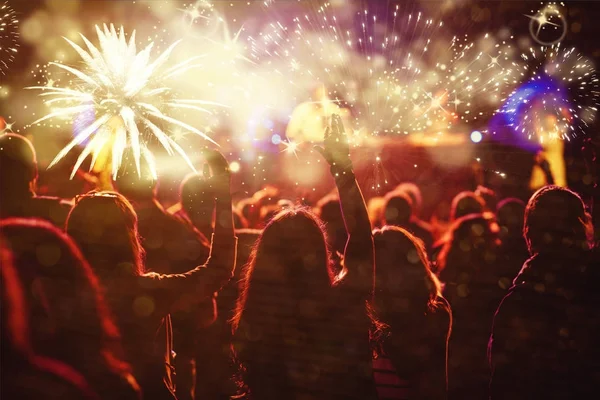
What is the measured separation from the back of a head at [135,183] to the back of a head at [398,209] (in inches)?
99.3

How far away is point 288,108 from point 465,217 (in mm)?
2076

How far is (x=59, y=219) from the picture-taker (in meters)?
3.15

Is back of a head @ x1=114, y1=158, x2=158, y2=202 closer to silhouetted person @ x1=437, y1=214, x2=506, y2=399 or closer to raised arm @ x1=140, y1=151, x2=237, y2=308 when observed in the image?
raised arm @ x1=140, y1=151, x2=237, y2=308

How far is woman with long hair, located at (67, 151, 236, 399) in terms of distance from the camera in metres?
1.95

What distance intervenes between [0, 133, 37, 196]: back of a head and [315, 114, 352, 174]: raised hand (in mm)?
2810

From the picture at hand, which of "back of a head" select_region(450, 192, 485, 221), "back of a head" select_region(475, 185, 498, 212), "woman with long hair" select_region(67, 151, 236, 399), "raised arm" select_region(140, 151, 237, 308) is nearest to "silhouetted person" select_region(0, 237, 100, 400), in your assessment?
"woman with long hair" select_region(67, 151, 236, 399)

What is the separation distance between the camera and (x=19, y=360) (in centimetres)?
307

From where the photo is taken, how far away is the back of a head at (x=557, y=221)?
268 centimetres

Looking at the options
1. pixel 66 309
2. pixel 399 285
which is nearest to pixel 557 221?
pixel 399 285

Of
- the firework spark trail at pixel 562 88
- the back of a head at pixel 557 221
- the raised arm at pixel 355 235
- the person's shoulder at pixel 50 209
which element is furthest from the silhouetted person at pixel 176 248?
the firework spark trail at pixel 562 88

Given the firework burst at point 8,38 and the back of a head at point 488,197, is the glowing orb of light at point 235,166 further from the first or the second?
the firework burst at point 8,38

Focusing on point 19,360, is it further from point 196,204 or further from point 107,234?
point 107,234

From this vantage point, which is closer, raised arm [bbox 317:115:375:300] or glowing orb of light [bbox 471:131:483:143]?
raised arm [bbox 317:115:375:300]

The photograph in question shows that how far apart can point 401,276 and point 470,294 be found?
1029mm
